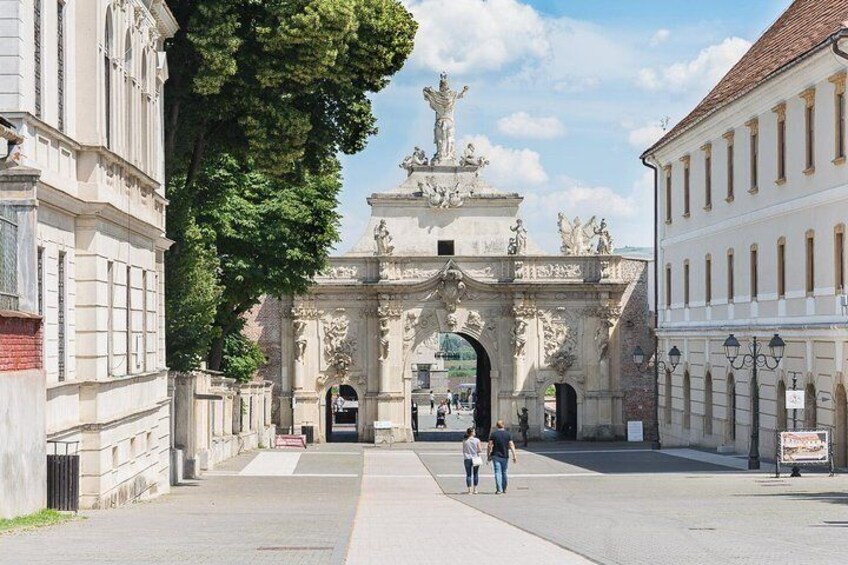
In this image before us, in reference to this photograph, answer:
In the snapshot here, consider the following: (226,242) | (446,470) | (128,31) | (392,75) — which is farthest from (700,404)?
(128,31)

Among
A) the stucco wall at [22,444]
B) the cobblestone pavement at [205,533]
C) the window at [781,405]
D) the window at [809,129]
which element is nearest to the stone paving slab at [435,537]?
the cobblestone pavement at [205,533]

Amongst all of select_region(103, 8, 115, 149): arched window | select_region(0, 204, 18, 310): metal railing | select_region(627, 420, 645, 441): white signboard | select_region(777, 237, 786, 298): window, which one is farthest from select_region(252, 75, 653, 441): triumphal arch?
select_region(0, 204, 18, 310): metal railing

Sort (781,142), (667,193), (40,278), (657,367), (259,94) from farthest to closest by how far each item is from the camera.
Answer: (667,193), (657,367), (781,142), (259,94), (40,278)

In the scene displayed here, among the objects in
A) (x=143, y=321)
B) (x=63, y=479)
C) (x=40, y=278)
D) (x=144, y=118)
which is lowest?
(x=63, y=479)

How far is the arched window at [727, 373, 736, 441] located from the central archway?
2099 centimetres

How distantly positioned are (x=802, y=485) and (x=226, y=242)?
24207 millimetres

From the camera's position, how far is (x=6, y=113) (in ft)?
65.7

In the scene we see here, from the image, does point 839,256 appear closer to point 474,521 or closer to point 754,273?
point 754,273

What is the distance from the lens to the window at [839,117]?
119 ft

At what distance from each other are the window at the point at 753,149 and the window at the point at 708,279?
5845mm

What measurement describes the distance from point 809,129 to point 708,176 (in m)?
11.5

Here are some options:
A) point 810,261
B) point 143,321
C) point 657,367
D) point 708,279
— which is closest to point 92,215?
point 143,321

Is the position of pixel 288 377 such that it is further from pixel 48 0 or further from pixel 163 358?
pixel 48 0

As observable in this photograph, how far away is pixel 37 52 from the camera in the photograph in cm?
2139
